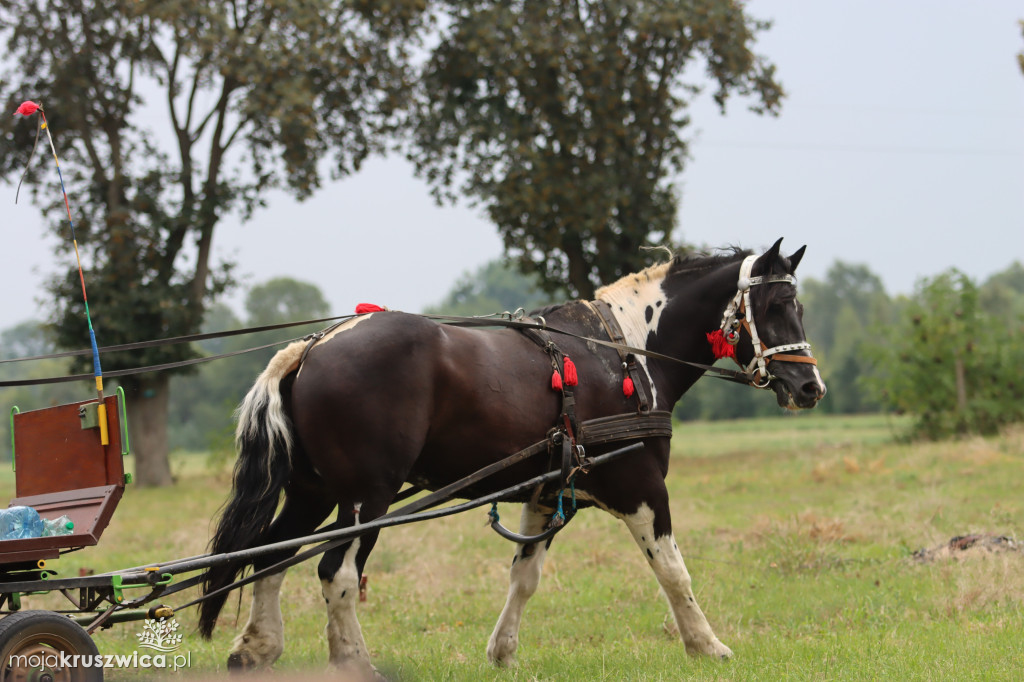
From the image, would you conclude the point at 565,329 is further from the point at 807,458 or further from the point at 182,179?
Result: the point at 182,179

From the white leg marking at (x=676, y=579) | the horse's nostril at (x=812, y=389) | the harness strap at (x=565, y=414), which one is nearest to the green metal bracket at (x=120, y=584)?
the harness strap at (x=565, y=414)

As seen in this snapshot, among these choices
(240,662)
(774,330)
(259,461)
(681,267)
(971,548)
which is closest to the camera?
(259,461)

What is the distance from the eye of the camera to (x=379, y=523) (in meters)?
4.32

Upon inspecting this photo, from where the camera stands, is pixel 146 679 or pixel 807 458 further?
pixel 807 458

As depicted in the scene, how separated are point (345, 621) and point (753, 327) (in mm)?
2851

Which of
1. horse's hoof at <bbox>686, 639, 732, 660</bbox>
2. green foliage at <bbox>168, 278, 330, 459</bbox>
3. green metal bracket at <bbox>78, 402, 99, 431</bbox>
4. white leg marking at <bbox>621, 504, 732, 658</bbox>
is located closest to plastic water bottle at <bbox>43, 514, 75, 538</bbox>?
green metal bracket at <bbox>78, 402, 99, 431</bbox>

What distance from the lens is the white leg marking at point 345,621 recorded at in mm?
4438

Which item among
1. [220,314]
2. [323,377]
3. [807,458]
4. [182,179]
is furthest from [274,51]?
[220,314]

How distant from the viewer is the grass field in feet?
16.4

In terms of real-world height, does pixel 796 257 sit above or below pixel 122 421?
above

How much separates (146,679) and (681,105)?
17.9 metres

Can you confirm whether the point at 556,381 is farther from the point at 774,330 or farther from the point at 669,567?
the point at 774,330

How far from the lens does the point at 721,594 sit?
22.5ft

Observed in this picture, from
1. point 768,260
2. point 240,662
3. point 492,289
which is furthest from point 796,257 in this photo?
point 492,289
